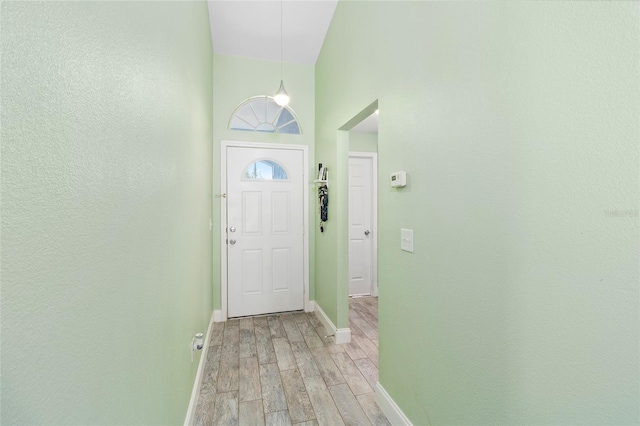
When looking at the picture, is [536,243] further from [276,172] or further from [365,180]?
[365,180]

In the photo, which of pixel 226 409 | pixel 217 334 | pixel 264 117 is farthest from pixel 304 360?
pixel 264 117

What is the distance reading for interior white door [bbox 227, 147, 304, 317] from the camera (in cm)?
320

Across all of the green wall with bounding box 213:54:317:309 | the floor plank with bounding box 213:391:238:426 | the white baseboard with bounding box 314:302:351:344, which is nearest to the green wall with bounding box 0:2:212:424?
the floor plank with bounding box 213:391:238:426

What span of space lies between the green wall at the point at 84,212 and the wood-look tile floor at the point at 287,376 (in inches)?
35.6

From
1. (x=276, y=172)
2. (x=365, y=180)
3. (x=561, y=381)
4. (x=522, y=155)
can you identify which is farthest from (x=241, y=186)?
(x=561, y=381)

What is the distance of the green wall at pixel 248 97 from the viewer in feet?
10.3

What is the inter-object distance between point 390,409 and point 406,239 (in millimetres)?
1047

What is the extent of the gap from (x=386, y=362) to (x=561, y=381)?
108 cm

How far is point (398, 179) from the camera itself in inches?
60.7

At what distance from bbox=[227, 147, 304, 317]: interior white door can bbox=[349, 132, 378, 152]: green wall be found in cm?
103

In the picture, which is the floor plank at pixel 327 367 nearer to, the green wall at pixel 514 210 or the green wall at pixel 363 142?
the green wall at pixel 514 210

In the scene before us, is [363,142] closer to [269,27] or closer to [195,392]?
[269,27]

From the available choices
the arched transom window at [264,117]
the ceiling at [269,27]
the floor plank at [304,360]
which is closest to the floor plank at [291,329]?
the floor plank at [304,360]

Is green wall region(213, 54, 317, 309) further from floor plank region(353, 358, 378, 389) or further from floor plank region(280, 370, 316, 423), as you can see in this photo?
floor plank region(280, 370, 316, 423)
